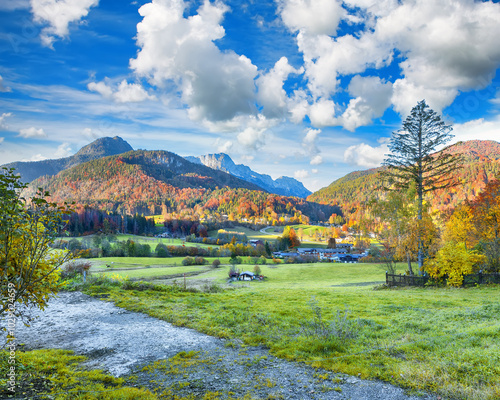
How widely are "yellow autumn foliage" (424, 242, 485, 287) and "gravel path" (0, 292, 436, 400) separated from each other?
69.9ft

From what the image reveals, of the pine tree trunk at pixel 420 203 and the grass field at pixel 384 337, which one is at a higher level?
the pine tree trunk at pixel 420 203

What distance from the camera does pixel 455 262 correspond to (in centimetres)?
2216

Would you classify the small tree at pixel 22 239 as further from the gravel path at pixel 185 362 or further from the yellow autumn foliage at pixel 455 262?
the yellow autumn foliage at pixel 455 262

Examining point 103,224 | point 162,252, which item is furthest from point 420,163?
point 103,224

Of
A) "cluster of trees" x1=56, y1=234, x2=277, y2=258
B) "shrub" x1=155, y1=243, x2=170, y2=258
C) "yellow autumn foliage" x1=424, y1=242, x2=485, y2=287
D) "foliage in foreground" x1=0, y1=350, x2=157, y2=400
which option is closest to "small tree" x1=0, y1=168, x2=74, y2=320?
"foliage in foreground" x1=0, y1=350, x2=157, y2=400

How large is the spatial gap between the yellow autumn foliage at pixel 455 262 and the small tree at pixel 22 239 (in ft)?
86.9

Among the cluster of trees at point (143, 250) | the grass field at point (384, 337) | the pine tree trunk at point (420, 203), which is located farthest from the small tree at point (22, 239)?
the cluster of trees at point (143, 250)

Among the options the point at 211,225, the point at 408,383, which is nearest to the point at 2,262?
the point at 408,383

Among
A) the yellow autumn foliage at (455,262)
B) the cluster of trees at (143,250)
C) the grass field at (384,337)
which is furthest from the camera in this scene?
the cluster of trees at (143,250)

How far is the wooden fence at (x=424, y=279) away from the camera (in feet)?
73.1

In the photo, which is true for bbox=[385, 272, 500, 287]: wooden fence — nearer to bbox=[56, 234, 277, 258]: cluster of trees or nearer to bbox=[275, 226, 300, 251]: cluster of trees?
bbox=[56, 234, 277, 258]: cluster of trees

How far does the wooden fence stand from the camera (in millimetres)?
22295

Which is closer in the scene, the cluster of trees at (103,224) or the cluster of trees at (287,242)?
the cluster of trees at (103,224)

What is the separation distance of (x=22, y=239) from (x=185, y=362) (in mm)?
4865
